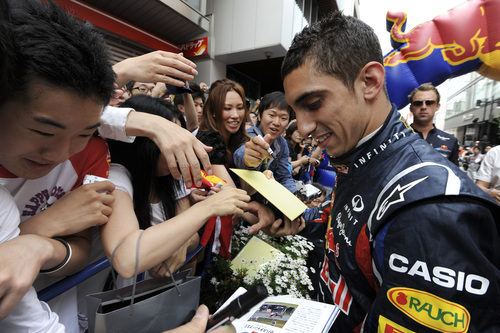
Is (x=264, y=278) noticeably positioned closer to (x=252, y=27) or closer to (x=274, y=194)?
(x=274, y=194)

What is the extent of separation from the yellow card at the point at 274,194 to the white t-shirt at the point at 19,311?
3.04 feet

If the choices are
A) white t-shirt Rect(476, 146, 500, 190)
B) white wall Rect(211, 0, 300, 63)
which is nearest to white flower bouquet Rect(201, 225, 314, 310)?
white t-shirt Rect(476, 146, 500, 190)

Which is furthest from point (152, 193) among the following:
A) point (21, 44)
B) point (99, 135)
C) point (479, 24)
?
point (479, 24)

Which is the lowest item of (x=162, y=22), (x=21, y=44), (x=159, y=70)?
(x=21, y=44)

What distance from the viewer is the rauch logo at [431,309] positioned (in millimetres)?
691

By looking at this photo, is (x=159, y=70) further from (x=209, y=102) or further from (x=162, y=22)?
(x=162, y=22)

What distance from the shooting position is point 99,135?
4.12 ft

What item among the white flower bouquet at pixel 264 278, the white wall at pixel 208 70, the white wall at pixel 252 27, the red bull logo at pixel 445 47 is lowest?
the white flower bouquet at pixel 264 278

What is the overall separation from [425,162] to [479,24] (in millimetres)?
2616

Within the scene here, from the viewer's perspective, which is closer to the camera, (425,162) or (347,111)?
(425,162)

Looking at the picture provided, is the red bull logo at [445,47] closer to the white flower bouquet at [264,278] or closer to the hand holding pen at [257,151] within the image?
the hand holding pen at [257,151]

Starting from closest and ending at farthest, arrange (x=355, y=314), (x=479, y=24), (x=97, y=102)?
(x=97, y=102), (x=355, y=314), (x=479, y=24)

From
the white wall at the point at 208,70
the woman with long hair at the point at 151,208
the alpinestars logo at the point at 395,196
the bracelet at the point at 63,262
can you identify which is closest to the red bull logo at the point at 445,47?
the alpinestars logo at the point at 395,196

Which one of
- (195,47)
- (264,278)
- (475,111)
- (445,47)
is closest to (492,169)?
(445,47)
